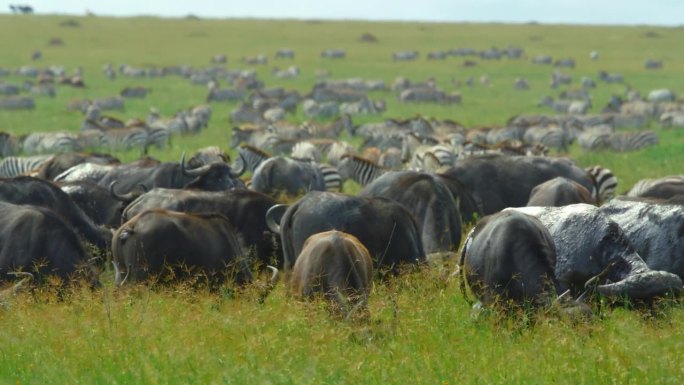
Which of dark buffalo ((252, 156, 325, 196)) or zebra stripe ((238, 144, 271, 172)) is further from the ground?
dark buffalo ((252, 156, 325, 196))

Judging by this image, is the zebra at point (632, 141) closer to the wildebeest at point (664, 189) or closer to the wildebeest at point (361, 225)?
the wildebeest at point (664, 189)

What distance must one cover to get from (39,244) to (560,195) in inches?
254

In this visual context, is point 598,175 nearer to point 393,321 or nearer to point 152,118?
point 393,321

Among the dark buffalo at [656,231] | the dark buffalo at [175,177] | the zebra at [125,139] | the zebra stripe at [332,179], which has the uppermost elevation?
the dark buffalo at [656,231]

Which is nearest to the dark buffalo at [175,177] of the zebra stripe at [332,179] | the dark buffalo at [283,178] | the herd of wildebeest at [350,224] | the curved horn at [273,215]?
the herd of wildebeest at [350,224]

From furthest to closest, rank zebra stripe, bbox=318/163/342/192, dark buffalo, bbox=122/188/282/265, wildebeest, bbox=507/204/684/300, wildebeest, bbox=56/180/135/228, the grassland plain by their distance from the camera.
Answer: zebra stripe, bbox=318/163/342/192 → wildebeest, bbox=56/180/135/228 → dark buffalo, bbox=122/188/282/265 → wildebeest, bbox=507/204/684/300 → the grassland plain

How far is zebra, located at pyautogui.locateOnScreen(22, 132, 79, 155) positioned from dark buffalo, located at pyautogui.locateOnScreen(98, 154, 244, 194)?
11487 mm

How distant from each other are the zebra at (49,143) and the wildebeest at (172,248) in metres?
17.8

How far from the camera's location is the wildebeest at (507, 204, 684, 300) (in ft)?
31.4

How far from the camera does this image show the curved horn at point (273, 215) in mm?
11555

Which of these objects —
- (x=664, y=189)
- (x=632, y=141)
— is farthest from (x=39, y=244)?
(x=632, y=141)

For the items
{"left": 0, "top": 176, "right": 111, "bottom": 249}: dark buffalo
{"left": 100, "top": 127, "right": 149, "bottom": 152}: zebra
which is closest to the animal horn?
{"left": 0, "top": 176, "right": 111, "bottom": 249}: dark buffalo

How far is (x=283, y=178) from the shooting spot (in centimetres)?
1755

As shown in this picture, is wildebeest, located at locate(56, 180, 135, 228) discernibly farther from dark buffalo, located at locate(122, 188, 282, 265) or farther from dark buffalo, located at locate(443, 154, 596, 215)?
dark buffalo, located at locate(443, 154, 596, 215)
